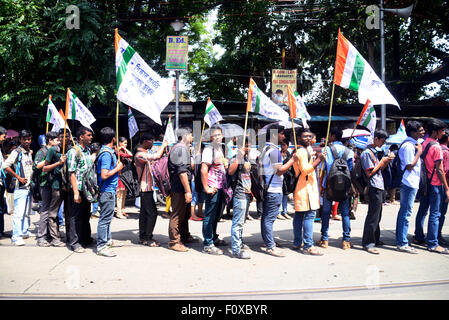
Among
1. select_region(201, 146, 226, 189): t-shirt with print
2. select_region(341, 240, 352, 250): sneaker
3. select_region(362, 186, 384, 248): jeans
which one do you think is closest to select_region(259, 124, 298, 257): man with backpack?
select_region(201, 146, 226, 189): t-shirt with print

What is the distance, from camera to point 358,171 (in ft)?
19.4

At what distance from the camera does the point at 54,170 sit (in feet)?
19.2

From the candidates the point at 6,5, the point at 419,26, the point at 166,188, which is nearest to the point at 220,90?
the point at 419,26

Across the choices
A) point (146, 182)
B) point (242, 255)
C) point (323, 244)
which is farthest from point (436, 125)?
point (146, 182)

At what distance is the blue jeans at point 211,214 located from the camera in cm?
553

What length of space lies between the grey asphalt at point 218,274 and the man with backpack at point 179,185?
0.83 feet

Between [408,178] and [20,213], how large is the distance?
6.08 meters

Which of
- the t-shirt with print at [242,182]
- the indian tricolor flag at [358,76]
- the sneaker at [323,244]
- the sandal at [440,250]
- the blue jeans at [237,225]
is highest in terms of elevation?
the indian tricolor flag at [358,76]

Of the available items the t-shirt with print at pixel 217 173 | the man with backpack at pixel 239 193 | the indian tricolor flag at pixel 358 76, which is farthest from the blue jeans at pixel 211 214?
the indian tricolor flag at pixel 358 76

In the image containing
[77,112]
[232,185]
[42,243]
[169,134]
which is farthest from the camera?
[169,134]

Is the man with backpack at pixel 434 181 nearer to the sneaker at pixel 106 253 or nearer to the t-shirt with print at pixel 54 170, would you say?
the sneaker at pixel 106 253

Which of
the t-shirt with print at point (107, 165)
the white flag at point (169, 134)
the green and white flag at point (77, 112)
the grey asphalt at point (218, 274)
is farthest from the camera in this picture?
the white flag at point (169, 134)

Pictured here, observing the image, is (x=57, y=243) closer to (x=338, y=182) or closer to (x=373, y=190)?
(x=338, y=182)
